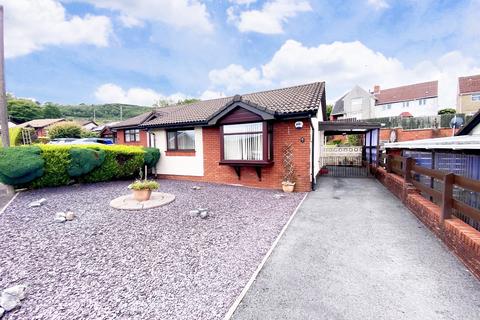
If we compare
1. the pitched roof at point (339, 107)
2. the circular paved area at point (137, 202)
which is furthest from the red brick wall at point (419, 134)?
the circular paved area at point (137, 202)

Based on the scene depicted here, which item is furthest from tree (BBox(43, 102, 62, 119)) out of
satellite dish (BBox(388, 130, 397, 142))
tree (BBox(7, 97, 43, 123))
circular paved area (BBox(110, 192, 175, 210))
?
satellite dish (BBox(388, 130, 397, 142))

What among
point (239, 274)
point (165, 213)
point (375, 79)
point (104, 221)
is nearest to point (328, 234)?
point (239, 274)

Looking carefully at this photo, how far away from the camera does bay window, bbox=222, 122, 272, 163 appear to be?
315 inches

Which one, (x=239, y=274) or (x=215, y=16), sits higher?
(x=215, y=16)

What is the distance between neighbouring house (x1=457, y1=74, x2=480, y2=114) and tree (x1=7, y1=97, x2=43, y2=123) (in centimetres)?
9718

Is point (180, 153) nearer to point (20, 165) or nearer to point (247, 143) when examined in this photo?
point (247, 143)

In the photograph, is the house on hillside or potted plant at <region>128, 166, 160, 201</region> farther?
the house on hillside

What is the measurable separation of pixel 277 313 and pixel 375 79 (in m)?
52.6

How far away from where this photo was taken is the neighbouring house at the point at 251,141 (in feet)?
25.9

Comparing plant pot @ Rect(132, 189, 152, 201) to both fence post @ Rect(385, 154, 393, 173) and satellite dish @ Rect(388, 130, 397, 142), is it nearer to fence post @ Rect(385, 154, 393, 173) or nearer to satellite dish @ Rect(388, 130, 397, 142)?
fence post @ Rect(385, 154, 393, 173)

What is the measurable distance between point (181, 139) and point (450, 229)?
34.0ft

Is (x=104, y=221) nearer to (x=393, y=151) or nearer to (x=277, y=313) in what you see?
(x=277, y=313)

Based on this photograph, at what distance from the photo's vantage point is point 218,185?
371 inches

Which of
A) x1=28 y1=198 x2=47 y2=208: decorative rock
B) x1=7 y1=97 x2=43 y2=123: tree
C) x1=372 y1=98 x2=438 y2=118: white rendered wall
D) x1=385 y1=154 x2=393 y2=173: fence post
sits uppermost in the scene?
x1=7 y1=97 x2=43 y2=123: tree
